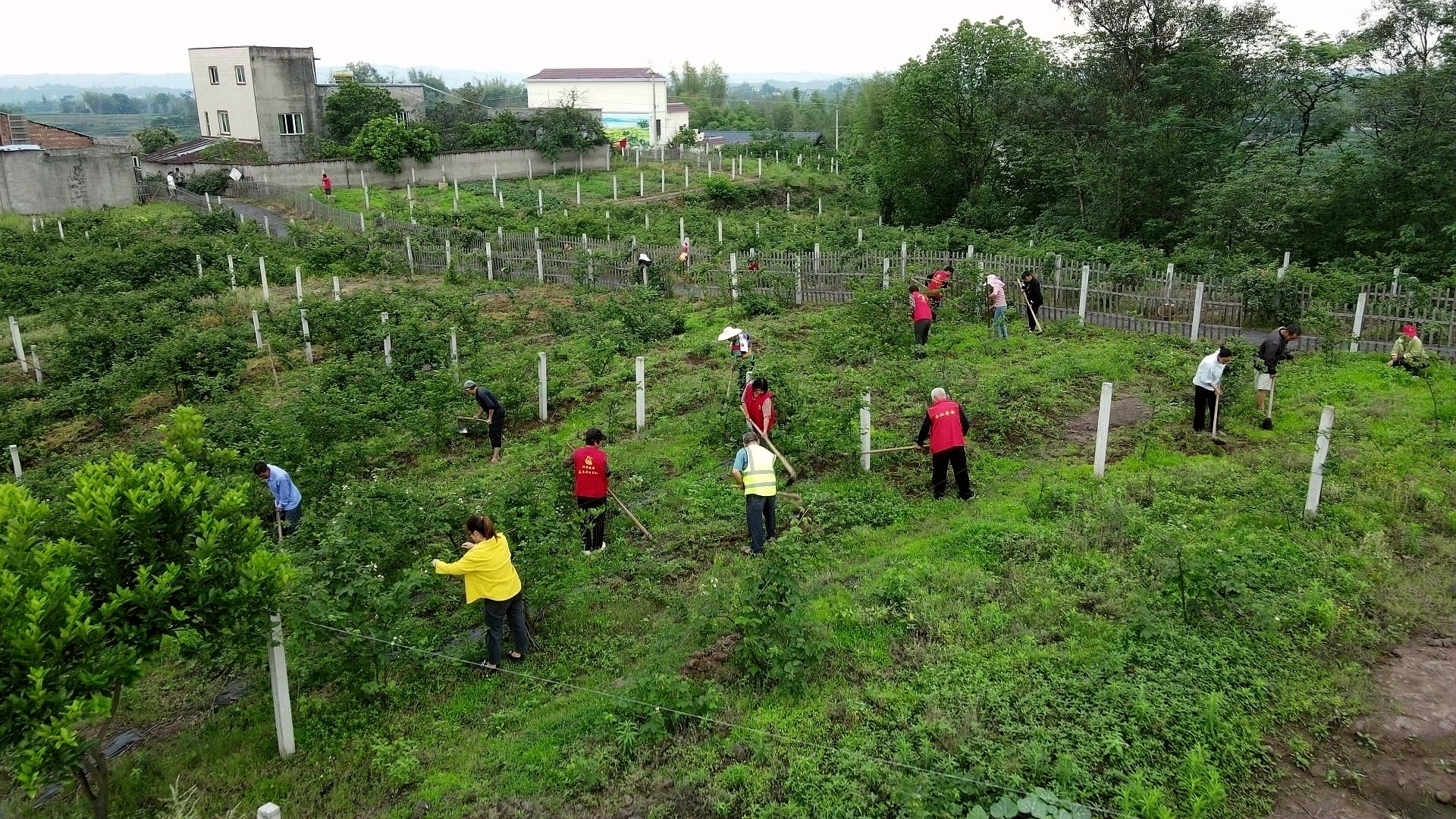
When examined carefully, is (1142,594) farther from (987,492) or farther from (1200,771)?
(987,492)

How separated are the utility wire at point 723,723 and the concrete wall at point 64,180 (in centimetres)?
3976

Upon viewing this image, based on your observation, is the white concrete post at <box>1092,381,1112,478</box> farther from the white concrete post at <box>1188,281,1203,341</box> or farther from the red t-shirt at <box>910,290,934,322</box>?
the white concrete post at <box>1188,281,1203,341</box>

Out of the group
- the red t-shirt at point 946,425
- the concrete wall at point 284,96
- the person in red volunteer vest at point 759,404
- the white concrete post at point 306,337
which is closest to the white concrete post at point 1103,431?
the red t-shirt at point 946,425

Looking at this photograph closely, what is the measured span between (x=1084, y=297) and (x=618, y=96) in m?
55.5

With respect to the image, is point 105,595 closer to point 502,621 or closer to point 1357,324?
point 502,621

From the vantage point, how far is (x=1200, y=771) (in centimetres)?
532

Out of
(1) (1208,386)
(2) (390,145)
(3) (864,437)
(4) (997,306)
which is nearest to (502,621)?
A: (3) (864,437)

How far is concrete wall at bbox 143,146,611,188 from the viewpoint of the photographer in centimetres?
4016

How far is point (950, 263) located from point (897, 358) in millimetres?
4547

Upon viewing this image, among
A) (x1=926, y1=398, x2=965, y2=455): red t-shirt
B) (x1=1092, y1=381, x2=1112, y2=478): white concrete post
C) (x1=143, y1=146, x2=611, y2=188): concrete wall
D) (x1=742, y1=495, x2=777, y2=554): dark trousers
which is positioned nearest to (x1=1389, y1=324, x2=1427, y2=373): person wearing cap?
(x1=1092, y1=381, x2=1112, y2=478): white concrete post

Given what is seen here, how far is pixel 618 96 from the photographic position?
219 feet

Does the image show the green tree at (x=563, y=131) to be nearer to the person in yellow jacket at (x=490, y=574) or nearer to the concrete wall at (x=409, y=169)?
the concrete wall at (x=409, y=169)

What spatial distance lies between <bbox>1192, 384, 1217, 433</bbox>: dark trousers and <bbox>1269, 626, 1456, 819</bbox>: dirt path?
4.94 m

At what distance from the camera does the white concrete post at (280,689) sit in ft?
19.6
